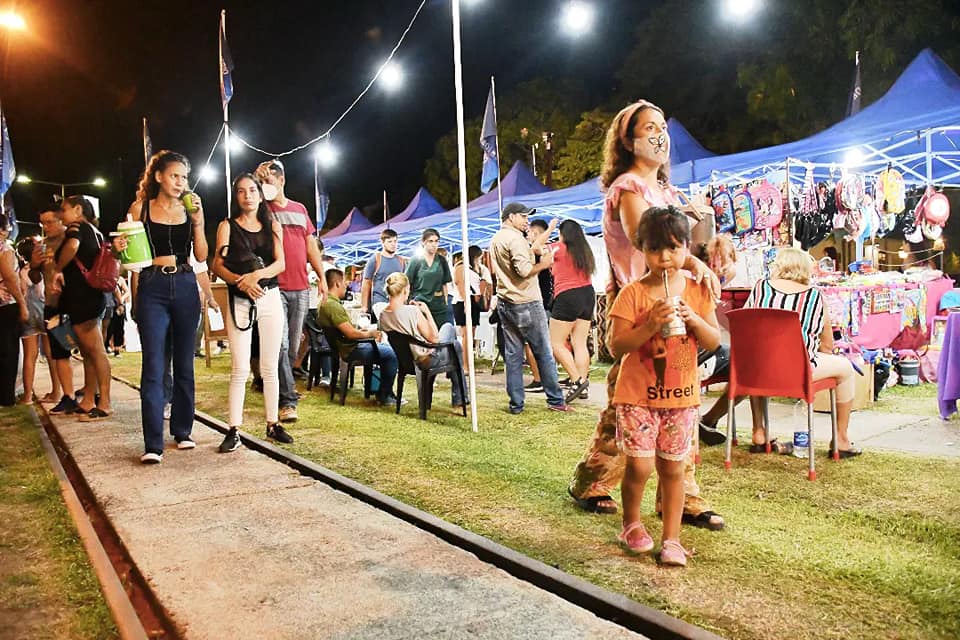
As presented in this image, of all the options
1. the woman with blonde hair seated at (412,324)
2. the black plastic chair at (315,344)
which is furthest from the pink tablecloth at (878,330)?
the black plastic chair at (315,344)

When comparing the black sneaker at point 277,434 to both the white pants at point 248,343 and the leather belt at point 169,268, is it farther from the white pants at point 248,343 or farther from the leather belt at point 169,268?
the leather belt at point 169,268

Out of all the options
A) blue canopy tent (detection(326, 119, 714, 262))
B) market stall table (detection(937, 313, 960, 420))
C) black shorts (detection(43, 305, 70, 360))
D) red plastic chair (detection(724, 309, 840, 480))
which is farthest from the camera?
blue canopy tent (detection(326, 119, 714, 262))

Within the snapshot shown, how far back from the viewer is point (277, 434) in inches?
226

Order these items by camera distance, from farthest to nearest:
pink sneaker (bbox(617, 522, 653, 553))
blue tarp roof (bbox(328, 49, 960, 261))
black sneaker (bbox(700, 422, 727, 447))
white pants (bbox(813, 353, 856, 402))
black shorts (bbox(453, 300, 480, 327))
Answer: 1. black shorts (bbox(453, 300, 480, 327))
2. blue tarp roof (bbox(328, 49, 960, 261))
3. black sneaker (bbox(700, 422, 727, 447))
4. white pants (bbox(813, 353, 856, 402))
5. pink sneaker (bbox(617, 522, 653, 553))

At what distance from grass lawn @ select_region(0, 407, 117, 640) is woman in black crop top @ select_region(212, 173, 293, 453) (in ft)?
4.24

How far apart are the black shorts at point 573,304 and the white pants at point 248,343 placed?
318 centimetres

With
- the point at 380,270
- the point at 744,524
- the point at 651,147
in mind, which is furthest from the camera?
the point at 380,270

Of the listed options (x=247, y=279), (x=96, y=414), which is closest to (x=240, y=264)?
(x=247, y=279)

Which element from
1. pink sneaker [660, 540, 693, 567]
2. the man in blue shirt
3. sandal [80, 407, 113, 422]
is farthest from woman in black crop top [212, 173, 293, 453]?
the man in blue shirt

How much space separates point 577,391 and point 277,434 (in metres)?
3.07

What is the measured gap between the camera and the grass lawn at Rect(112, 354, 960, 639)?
2.62 metres

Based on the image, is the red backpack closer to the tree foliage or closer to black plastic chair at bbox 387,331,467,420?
black plastic chair at bbox 387,331,467,420

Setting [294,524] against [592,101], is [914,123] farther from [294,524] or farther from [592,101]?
[592,101]

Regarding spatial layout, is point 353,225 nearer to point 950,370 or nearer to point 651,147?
point 950,370
